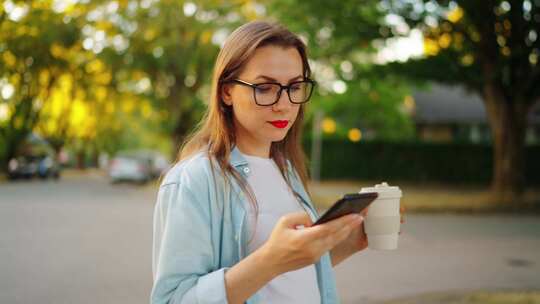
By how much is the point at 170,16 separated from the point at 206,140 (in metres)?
24.8

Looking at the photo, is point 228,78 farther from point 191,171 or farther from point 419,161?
point 419,161

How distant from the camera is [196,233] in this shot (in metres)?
1.45

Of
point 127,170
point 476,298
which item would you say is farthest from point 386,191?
point 127,170

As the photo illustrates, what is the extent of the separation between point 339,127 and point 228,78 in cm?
3092

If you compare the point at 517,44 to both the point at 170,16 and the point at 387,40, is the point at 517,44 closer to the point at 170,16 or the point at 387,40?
the point at 387,40

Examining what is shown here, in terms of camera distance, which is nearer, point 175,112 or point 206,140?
point 206,140

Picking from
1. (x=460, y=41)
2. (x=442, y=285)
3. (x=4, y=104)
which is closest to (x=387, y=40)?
(x=460, y=41)

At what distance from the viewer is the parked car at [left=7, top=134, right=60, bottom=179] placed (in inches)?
1112

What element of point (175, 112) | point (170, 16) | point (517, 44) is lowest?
point (175, 112)

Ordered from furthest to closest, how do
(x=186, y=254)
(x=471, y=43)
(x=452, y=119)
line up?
(x=452, y=119)
(x=471, y=43)
(x=186, y=254)

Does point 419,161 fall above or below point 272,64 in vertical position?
below

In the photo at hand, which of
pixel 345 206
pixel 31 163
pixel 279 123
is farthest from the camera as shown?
pixel 31 163

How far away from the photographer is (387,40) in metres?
15.7

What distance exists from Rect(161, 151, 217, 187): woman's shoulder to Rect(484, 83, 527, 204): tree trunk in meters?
15.9
